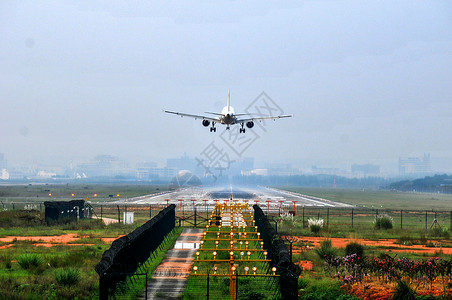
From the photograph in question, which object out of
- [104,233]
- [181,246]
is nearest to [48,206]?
[104,233]

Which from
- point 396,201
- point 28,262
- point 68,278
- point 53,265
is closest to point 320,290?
point 68,278

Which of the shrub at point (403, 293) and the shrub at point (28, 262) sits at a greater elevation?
the shrub at point (403, 293)

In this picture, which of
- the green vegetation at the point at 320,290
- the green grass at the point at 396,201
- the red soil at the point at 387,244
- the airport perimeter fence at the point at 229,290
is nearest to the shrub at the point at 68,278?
the airport perimeter fence at the point at 229,290

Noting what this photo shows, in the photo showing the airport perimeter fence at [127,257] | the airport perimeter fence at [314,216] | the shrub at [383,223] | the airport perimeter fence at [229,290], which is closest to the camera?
the airport perimeter fence at [127,257]

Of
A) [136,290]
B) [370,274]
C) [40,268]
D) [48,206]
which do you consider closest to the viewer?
[136,290]

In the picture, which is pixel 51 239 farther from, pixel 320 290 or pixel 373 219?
pixel 373 219

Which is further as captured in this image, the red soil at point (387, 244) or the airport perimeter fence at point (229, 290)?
the red soil at point (387, 244)

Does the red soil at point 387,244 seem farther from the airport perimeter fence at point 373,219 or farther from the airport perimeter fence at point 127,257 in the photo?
the airport perimeter fence at point 127,257

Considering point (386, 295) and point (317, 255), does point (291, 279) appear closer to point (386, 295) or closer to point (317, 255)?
point (386, 295)
